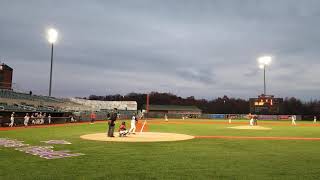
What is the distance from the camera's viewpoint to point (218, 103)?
161625 millimetres

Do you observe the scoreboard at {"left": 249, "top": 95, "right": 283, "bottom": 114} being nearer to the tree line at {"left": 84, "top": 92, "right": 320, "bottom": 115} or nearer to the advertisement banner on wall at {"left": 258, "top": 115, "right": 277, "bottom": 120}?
the advertisement banner on wall at {"left": 258, "top": 115, "right": 277, "bottom": 120}

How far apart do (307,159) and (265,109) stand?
139ft

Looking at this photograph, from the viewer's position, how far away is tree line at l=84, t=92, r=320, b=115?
124 meters

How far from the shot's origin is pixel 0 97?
51375 millimetres

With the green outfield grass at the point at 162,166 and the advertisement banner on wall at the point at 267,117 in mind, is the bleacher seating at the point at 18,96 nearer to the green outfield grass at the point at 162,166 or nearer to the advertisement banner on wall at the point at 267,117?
the green outfield grass at the point at 162,166

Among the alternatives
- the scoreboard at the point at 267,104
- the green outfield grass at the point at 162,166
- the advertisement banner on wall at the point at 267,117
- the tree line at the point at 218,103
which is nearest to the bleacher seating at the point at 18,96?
the scoreboard at the point at 267,104

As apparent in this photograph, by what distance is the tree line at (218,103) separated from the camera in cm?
12404

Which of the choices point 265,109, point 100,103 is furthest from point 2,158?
point 100,103

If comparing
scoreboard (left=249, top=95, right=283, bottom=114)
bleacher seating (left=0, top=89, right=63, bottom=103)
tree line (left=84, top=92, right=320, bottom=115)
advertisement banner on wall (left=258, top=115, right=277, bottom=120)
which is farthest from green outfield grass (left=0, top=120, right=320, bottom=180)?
tree line (left=84, top=92, right=320, bottom=115)

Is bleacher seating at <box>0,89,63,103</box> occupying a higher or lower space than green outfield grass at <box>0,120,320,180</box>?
higher

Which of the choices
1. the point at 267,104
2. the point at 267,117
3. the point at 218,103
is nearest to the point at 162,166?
the point at 267,104

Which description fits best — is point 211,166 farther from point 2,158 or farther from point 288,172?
point 2,158

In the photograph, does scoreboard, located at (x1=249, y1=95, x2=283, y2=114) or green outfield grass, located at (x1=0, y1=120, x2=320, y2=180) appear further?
scoreboard, located at (x1=249, y1=95, x2=283, y2=114)

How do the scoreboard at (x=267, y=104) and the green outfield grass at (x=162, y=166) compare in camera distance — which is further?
the scoreboard at (x=267, y=104)
